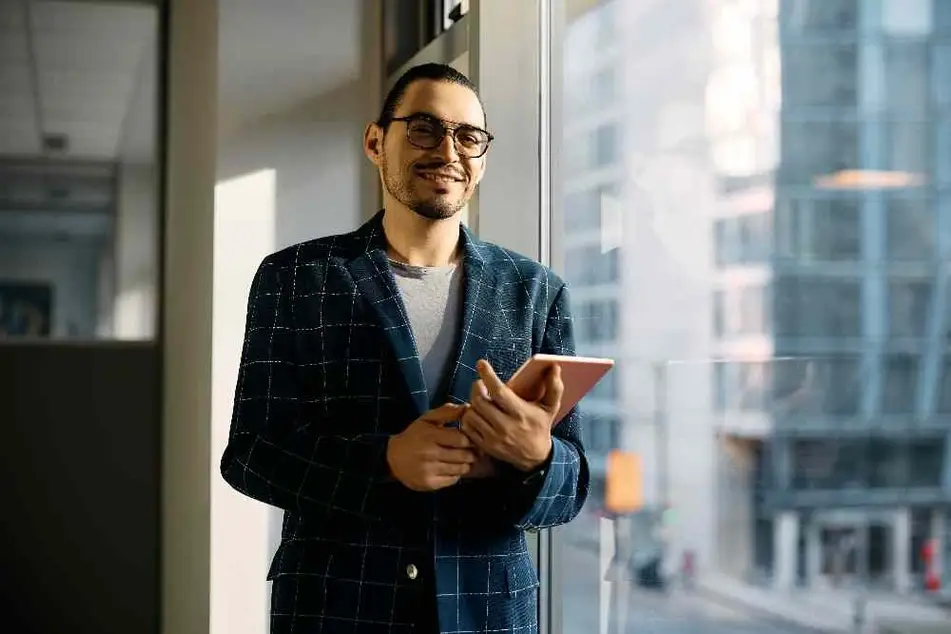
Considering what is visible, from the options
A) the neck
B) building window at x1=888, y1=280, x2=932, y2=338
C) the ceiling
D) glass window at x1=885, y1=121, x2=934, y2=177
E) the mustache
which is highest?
the ceiling

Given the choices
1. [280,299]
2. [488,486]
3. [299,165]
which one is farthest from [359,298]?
[299,165]

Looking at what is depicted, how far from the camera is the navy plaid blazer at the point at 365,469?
5.72ft

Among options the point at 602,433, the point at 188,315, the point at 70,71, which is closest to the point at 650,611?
the point at 602,433

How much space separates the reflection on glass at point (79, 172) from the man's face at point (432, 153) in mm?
2475

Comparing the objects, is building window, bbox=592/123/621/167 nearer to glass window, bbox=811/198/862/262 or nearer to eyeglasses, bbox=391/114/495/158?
glass window, bbox=811/198/862/262

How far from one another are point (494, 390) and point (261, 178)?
2.13m

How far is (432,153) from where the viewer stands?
5.95 feet

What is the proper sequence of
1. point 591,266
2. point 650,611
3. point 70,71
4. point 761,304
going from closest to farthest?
point 761,304 → point 650,611 → point 591,266 → point 70,71

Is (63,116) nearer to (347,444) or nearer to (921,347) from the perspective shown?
(347,444)

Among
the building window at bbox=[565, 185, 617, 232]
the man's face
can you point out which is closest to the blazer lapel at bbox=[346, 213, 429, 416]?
the man's face

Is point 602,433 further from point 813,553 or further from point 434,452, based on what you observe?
point 434,452

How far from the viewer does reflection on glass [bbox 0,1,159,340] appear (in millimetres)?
4027

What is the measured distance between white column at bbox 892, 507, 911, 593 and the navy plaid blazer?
1.47 feet

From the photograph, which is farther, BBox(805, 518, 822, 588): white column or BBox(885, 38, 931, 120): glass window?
BBox(805, 518, 822, 588): white column
